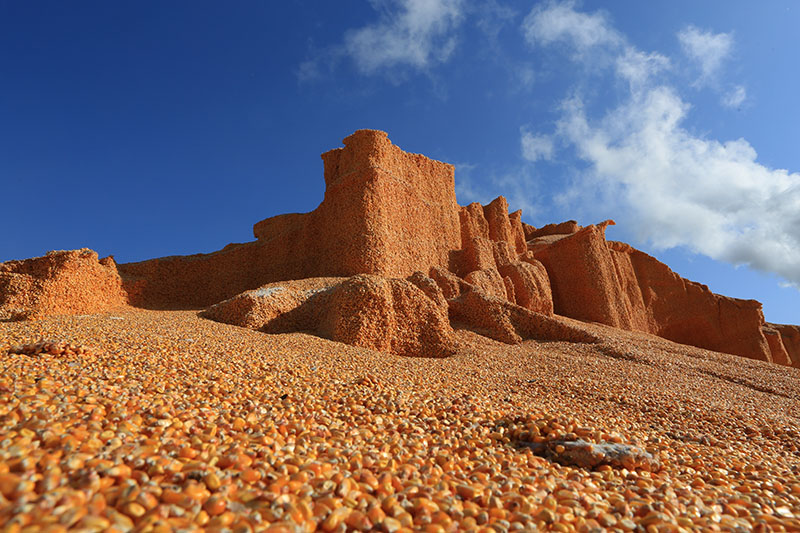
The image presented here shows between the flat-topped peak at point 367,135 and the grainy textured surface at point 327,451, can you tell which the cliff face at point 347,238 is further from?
the grainy textured surface at point 327,451

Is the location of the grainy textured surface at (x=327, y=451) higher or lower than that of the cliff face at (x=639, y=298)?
lower

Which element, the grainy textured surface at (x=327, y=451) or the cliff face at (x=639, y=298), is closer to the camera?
the grainy textured surface at (x=327, y=451)

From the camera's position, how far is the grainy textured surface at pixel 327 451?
2068mm

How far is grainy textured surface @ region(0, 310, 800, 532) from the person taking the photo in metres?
2.07

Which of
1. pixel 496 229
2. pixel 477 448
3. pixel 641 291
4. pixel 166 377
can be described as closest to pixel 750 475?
pixel 477 448

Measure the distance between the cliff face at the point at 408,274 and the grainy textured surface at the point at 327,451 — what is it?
513 cm

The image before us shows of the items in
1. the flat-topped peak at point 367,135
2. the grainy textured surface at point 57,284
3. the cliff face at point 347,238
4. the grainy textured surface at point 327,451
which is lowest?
the grainy textured surface at point 327,451

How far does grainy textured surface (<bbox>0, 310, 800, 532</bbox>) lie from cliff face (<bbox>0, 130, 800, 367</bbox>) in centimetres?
513

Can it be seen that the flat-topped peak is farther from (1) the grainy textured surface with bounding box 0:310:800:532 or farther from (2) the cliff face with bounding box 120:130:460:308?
(1) the grainy textured surface with bounding box 0:310:800:532

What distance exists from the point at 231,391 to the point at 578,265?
25.0m

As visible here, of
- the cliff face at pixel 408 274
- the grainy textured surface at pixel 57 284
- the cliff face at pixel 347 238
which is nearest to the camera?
the cliff face at pixel 408 274

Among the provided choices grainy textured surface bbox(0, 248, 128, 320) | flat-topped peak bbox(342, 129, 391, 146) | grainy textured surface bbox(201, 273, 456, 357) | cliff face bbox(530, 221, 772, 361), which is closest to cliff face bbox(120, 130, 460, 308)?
flat-topped peak bbox(342, 129, 391, 146)

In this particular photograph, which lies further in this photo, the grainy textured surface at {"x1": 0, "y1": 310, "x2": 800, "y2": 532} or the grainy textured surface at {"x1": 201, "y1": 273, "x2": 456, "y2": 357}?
the grainy textured surface at {"x1": 201, "y1": 273, "x2": 456, "y2": 357}

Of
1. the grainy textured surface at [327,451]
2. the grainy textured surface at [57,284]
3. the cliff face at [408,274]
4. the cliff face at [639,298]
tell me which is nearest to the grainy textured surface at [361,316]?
the cliff face at [408,274]
